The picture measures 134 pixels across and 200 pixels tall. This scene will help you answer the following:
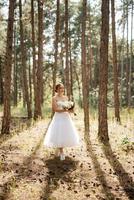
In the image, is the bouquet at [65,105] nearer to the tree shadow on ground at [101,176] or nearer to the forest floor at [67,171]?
the forest floor at [67,171]

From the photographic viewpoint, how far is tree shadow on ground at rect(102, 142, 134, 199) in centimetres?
960

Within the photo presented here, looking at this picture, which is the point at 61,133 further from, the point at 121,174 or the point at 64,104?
the point at 121,174

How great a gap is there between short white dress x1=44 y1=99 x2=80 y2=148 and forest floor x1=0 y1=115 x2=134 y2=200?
1.58ft

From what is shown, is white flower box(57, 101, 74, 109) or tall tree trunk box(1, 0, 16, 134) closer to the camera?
white flower box(57, 101, 74, 109)

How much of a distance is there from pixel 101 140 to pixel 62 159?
11.5 feet

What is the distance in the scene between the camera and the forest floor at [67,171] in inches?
360

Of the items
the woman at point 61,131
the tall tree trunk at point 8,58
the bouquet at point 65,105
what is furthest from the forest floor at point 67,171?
the tall tree trunk at point 8,58

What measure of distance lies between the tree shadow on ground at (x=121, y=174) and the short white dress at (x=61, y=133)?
126 centimetres

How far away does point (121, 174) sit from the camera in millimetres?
10852

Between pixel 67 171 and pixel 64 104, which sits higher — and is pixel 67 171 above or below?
below

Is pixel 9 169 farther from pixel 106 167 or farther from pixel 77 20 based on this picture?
pixel 77 20

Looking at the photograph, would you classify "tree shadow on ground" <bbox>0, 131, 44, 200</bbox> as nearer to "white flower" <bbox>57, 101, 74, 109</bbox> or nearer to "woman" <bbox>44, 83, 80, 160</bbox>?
"woman" <bbox>44, 83, 80, 160</bbox>

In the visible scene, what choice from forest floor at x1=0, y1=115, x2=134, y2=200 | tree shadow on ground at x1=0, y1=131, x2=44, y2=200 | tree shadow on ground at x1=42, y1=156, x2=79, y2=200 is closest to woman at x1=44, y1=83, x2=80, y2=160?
tree shadow on ground at x1=42, y1=156, x2=79, y2=200

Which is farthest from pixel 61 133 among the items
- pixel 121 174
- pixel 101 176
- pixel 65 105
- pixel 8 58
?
pixel 8 58
